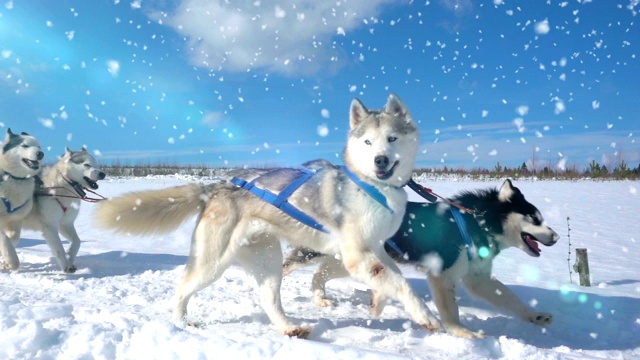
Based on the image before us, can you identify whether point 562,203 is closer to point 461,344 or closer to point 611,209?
point 611,209

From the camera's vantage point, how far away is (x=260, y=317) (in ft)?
13.9

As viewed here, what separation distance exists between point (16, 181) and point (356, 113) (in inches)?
191

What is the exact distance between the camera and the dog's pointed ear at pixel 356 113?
4.09m

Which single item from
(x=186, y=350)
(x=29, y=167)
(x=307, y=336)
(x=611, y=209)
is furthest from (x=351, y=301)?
(x=611, y=209)

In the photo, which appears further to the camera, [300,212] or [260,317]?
[260,317]

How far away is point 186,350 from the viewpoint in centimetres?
271

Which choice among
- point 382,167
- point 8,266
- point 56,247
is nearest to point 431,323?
point 382,167

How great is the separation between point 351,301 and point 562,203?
1417cm

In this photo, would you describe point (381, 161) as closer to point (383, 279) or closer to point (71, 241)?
point (383, 279)

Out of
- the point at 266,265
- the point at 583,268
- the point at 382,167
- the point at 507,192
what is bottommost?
the point at 583,268

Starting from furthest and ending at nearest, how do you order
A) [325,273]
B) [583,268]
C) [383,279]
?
[583,268], [325,273], [383,279]

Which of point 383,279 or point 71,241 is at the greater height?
point 383,279

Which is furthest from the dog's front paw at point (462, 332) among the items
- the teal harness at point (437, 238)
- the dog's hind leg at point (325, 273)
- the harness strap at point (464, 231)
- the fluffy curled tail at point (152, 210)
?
the fluffy curled tail at point (152, 210)

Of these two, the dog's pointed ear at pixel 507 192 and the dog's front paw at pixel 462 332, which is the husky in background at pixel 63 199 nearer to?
the dog's front paw at pixel 462 332
